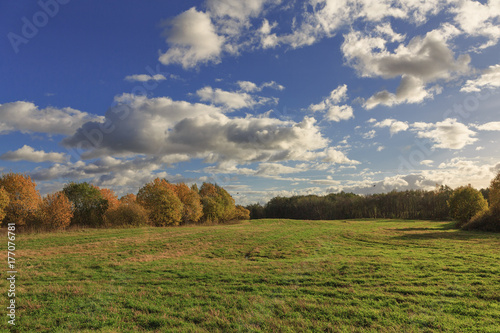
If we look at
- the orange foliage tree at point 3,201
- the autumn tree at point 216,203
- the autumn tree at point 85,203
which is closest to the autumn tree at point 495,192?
the autumn tree at point 216,203

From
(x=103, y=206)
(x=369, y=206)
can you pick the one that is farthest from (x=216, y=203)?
(x=369, y=206)

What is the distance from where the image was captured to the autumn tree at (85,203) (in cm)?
6500

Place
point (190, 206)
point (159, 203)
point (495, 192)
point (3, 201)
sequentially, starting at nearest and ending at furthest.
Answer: point (495, 192) < point (3, 201) < point (159, 203) < point (190, 206)

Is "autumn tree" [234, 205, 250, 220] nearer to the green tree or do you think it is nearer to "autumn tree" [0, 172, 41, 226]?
"autumn tree" [0, 172, 41, 226]

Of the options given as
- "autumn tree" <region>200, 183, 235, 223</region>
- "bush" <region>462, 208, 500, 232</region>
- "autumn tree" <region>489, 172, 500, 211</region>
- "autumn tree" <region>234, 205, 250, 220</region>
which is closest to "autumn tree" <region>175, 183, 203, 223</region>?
"autumn tree" <region>200, 183, 235, 223</region>

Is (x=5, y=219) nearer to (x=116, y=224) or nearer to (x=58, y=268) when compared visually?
(x=116, y=224)

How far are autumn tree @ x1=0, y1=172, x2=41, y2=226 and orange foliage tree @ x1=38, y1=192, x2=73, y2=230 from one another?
140 cm

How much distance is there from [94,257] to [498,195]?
5830cm

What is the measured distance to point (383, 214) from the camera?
124 m

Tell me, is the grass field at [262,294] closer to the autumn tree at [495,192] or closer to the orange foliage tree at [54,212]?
the autumn tree at [495,192]

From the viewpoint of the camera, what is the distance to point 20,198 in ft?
164

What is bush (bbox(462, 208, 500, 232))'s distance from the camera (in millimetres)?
41881

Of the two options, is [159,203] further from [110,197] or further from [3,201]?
[3,201]

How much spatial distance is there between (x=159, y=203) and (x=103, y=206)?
15.6 m
